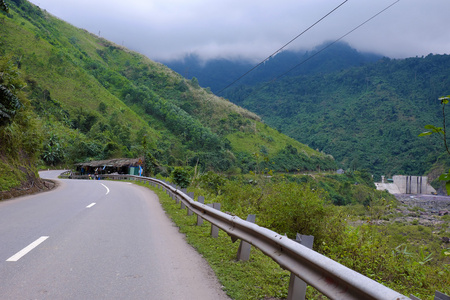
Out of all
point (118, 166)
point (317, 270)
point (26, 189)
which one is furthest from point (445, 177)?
point (118, 166)

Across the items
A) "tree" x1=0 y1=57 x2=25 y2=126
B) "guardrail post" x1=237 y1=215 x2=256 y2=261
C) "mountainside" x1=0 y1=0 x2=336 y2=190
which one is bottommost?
"guardrail post" x1=237 y1=215 x2=256 y2=261

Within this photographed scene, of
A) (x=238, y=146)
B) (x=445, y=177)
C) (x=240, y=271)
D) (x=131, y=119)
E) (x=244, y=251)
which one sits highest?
(x=131, y=119)

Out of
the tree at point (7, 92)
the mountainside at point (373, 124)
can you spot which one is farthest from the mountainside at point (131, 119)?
the tree at point (7, 92)

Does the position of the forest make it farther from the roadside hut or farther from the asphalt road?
the roadside hut

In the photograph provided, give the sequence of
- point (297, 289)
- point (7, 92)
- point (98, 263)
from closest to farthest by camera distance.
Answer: point (297, 289) → point (98, 263) → point (7, 92)

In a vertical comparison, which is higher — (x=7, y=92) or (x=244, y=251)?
(x=7, y=92)

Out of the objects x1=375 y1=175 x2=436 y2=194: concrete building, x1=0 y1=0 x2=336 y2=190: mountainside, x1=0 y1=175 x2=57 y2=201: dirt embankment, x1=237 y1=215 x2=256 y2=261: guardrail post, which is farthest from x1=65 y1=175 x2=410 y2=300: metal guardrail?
x1=375 y1=175 x2=436 y2=194: concrete building

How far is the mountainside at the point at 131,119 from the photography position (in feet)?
254

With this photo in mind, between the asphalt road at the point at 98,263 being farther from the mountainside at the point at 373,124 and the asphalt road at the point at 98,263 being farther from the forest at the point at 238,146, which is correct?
the mountainside at the point at 373,124

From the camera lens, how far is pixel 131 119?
102000 mm

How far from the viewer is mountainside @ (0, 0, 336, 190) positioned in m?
77.6

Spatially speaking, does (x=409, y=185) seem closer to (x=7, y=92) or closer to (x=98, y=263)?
(x=7, y=92)

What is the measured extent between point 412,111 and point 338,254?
16963cm

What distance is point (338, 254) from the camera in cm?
662
